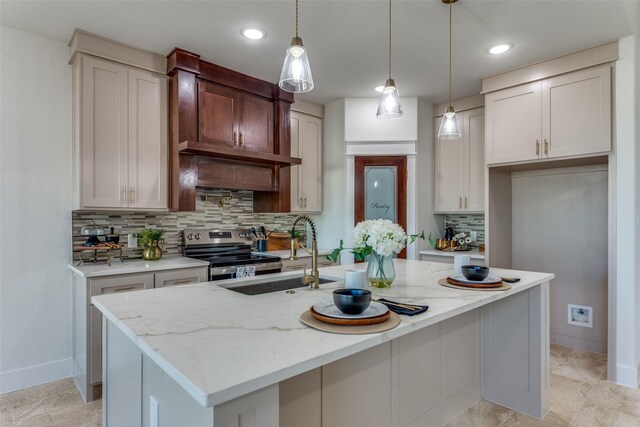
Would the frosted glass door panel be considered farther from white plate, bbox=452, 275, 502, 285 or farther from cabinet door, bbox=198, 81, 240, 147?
white plate, bbox=452, 275, 502, 285

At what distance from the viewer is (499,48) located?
9.39ft

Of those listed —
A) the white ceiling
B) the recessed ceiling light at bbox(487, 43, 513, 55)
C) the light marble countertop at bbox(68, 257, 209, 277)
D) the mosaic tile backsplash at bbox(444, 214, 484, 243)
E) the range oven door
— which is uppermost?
the white ceiling

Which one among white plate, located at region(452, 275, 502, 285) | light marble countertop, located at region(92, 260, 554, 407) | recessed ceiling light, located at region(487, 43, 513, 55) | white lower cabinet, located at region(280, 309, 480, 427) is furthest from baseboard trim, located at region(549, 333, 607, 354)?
recessed ceiling light, located at region(487, 43, 513, 55)

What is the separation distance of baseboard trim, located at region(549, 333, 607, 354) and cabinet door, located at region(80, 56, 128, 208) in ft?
13.4

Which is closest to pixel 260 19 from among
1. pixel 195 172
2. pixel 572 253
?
pixel 195 172

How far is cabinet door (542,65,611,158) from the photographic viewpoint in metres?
2.77

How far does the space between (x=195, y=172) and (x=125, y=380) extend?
78.4 inches

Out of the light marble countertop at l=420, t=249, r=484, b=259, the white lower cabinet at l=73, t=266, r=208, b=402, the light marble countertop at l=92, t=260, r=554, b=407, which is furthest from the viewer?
the light marble countertop at l=420, t=249, r=484, b=259

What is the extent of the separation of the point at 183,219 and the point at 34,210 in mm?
1111

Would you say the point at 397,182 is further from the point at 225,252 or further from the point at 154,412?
the point at 154,412

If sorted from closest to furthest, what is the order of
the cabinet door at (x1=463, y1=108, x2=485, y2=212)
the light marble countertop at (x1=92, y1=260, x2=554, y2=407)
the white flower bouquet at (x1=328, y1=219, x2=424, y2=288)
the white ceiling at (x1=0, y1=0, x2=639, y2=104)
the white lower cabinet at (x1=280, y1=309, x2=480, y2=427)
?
the light marble countertop at (x1=92, y1=260, x2=554, y2=407) < the white lower cabinet at (x1=280, y1=309, x2=480, y2=427) < the white flower bouquet at (x1=328, y1=219, x2=424, y2=288) < the white ceiling at (x1=0, y1=0, x2=639, y2=104) < the cabinet door at (x1=463, y1=108, x2=485, y2=212)

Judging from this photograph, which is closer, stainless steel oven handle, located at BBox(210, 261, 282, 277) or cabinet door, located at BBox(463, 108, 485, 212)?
stainless steel oven handle, located at BBox(210, 261, 282, 277)

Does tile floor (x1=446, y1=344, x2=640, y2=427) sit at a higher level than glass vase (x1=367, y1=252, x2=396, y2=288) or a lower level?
lower

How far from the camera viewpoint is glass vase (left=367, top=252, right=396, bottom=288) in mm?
1829
